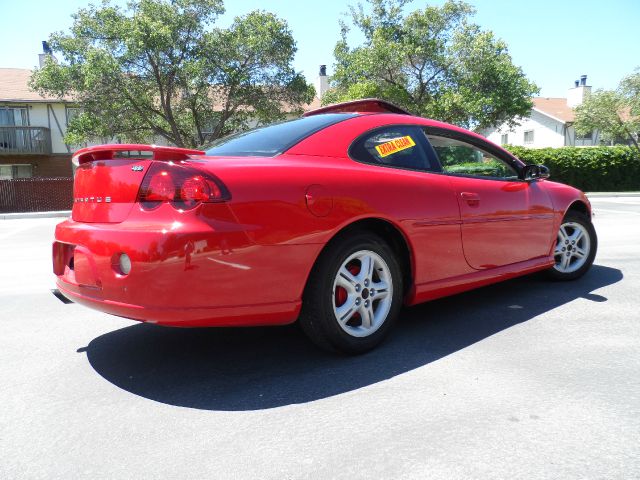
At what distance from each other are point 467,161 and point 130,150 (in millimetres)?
2451

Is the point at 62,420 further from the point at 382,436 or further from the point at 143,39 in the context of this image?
the point at 143,39

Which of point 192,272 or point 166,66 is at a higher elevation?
point 166,66

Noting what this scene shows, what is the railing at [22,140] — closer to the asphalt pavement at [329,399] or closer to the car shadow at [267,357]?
the asphalt pavement at [329,399]

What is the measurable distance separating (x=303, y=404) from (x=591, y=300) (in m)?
2.92

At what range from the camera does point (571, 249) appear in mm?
4781

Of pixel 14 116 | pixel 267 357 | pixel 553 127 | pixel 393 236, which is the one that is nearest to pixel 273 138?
pixel 393 236

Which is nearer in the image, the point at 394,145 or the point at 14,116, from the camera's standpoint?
the point at 394,145

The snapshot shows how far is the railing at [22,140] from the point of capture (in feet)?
85.8

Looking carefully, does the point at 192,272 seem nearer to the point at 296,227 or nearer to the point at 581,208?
the point at 296,227

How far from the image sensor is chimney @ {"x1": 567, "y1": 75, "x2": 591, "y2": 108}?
4462 cm

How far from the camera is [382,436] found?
2131 mm

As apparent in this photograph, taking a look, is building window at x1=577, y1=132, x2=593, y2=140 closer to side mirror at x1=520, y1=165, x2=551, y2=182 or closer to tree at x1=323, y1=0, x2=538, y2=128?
tree at x1=323, y1=0, x2=538, y2=128

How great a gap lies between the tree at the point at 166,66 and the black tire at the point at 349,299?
18150mm

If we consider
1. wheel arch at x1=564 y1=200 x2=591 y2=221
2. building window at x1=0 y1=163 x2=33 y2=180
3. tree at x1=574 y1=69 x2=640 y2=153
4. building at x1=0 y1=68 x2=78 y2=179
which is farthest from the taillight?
tree at x1=574 y1=69 x2=640 y2=153
